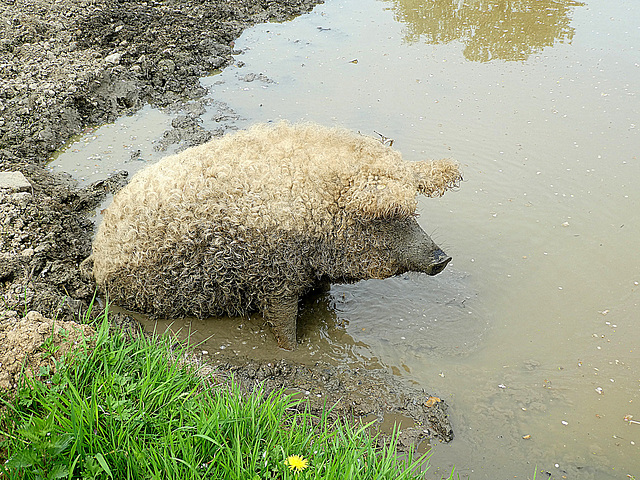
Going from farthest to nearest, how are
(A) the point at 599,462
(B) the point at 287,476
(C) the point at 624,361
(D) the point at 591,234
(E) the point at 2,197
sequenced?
(D) the point at 591,234 → (E) the point at 2,197 → (C) the point at 624,361 → (A) the point at 599,462 → (B) the point at 287,476

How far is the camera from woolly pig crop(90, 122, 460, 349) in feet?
11.0

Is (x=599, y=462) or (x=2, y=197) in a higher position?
(x=2, y=197)

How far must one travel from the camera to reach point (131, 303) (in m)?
3.79

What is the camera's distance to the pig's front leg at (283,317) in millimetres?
3639

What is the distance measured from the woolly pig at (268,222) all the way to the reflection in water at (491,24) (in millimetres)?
4996

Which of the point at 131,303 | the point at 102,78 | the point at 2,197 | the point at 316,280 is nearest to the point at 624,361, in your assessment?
the point at 316,280

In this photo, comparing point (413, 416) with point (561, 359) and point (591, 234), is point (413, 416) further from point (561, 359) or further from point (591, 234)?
point (591, 234)

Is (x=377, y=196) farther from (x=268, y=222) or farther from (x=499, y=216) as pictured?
(x=499, y=216)

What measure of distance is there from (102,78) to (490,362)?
5306 millimetres

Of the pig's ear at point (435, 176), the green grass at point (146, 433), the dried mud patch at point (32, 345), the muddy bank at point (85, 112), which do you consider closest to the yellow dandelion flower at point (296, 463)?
the green grass at point (146, 433)

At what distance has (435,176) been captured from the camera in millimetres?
3525

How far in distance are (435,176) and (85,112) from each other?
4297 mm

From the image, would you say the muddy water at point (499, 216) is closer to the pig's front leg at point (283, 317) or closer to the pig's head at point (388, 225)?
the pig's front leg at point (283, 317)

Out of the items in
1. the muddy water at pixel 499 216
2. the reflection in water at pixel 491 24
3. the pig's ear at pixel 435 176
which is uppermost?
the pig's ear at pixel 435 176
